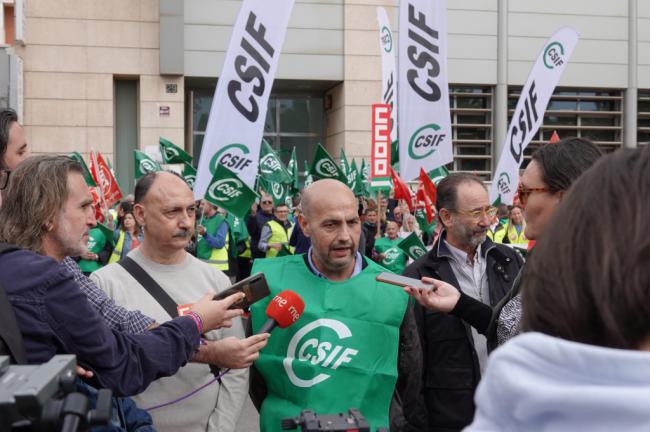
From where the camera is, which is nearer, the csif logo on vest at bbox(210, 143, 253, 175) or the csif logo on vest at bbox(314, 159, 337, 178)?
the csif logo on vest at bbox(210, 143, 253, 175)

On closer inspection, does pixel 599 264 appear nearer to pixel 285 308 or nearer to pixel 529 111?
pixel 285 308

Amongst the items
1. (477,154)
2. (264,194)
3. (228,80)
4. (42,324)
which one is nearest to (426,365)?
(42,324)

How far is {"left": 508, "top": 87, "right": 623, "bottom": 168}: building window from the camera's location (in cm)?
2817

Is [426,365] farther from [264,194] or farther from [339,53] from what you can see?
[339,53]

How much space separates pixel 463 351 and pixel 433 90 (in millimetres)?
5353

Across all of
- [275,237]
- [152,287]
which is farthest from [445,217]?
[275,237]

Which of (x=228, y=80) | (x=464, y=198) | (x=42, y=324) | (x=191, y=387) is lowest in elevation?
(x=191, y=387)

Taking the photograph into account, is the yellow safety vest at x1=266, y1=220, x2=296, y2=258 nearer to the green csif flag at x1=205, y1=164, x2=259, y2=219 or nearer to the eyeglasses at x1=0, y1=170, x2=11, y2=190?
the green csif flag at x1=205, y1=164, x2=259, y2=219

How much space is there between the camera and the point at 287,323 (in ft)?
11.1

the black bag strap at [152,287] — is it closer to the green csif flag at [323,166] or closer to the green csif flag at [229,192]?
the green csif flag at [229,192]

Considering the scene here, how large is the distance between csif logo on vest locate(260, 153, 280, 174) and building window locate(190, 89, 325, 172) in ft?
43.4

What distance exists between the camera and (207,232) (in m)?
11.7

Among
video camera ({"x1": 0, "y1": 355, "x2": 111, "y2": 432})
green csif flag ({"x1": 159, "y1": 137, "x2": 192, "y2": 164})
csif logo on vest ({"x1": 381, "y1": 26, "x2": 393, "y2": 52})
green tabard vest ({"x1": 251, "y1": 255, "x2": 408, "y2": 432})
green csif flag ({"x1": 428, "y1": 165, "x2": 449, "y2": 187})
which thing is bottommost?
green tabard vest ({"x1": 251, "y1": 255, "x2": 408, "y2": 432})

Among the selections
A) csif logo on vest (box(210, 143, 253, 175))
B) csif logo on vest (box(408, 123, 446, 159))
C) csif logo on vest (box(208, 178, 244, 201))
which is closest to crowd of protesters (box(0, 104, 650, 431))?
csif logo on vest (box(210, 143, 253, 175))
